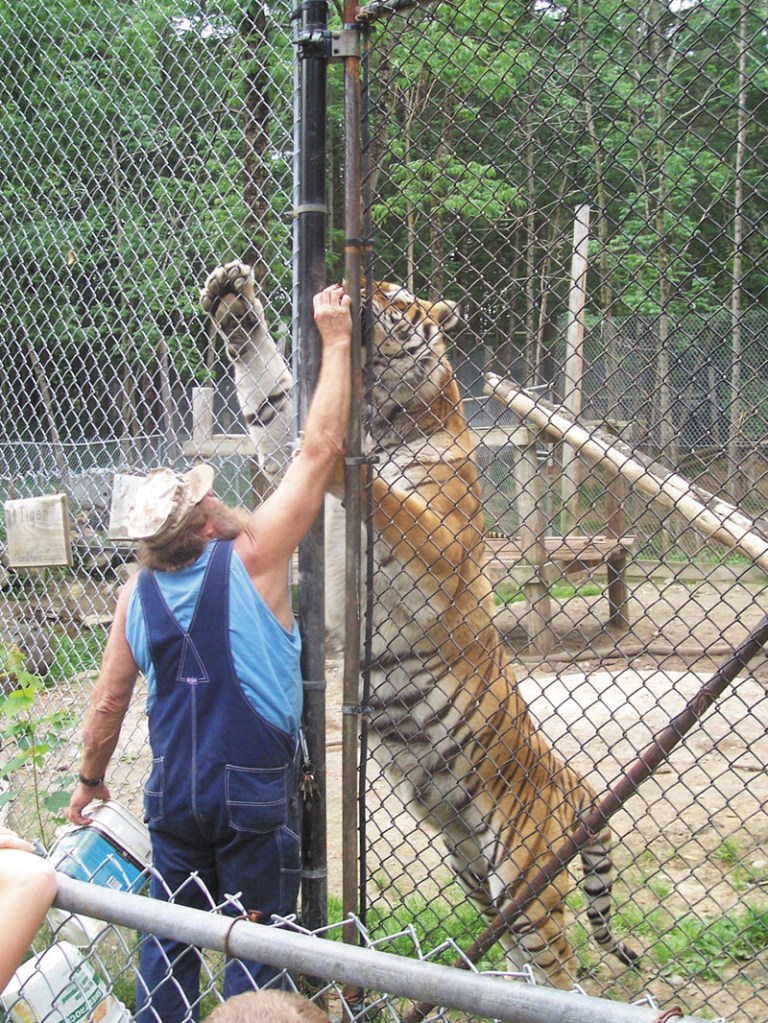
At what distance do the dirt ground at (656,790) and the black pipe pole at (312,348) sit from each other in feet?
0.50

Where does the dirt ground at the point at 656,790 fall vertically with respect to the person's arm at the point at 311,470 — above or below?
below

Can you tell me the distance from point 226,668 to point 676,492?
1731 millimetres

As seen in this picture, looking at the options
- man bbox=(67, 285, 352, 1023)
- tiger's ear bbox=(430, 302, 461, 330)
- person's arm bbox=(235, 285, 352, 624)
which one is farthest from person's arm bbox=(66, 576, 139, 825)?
tiger's ear bbox=(430, 302, 461, 330)

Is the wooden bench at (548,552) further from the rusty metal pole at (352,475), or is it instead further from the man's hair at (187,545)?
the man's hair at (187,545)

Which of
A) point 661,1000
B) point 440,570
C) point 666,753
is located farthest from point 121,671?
point 661,1000

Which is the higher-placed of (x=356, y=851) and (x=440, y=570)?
(x=440, y=570)

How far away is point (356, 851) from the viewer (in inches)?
107

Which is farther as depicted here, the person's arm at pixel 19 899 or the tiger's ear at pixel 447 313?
the tiger's ear at pixel 447 313

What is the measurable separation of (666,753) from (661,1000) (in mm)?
1692

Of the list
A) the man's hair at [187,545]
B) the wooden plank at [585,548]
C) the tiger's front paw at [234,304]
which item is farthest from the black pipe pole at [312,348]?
the wooden plank at [585,548]

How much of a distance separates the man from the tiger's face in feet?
3.72

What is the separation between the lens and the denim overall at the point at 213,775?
7.98 ft

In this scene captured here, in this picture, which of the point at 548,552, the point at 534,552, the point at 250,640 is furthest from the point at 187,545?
the point at 534,552

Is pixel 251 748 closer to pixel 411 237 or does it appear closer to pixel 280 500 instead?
pixel 280 500
